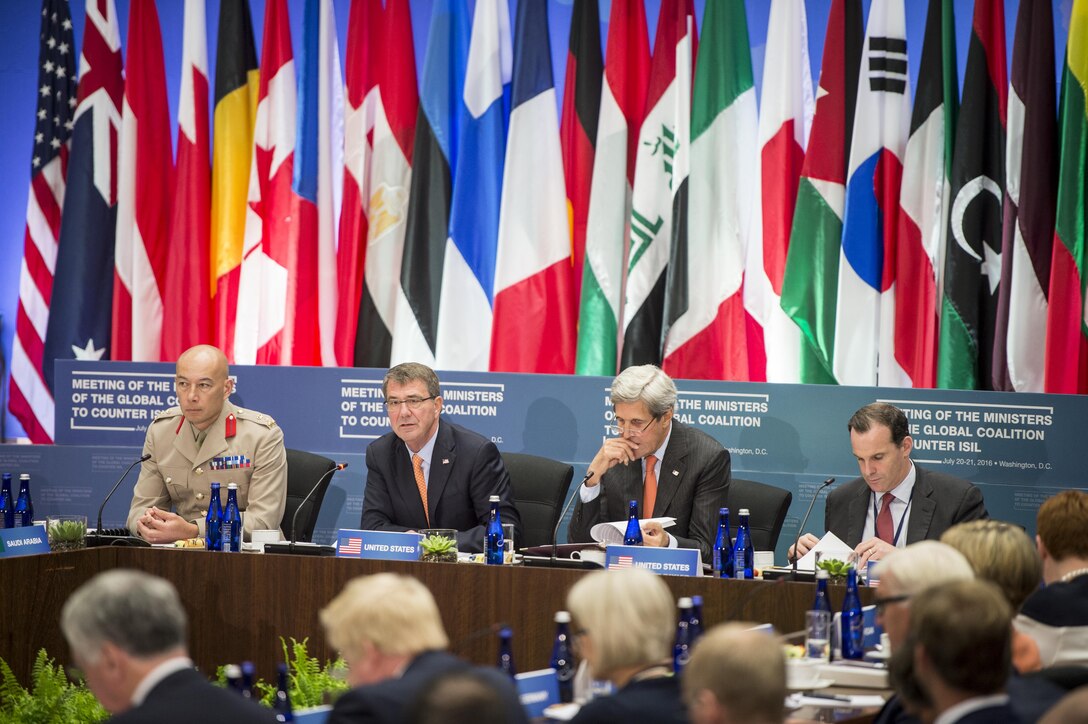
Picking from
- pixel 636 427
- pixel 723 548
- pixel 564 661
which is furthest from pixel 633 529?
pixel 564 661

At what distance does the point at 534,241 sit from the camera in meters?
6.91

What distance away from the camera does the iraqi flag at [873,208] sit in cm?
654

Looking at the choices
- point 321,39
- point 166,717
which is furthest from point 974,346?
point 166,717

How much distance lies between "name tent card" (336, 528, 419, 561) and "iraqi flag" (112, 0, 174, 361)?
3.13m

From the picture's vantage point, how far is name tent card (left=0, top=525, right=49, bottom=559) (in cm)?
440

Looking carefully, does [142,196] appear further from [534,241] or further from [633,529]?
[633,529]

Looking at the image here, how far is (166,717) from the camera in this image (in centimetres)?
223

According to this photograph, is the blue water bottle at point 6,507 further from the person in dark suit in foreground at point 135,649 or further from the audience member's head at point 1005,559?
the audience member's head at point 1005,559

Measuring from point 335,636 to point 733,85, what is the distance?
4882mm

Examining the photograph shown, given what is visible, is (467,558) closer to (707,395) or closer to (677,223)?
(707,395)

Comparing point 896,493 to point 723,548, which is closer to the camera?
point 723,548

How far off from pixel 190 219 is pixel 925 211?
401 centimetres

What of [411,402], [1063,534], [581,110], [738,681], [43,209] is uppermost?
[581,110]

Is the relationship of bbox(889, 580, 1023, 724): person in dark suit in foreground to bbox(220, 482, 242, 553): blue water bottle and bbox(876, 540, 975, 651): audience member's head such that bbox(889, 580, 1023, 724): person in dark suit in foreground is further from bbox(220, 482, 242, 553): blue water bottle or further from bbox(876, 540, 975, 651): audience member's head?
bbox(220, 482, 242, 553): blue water bottle
